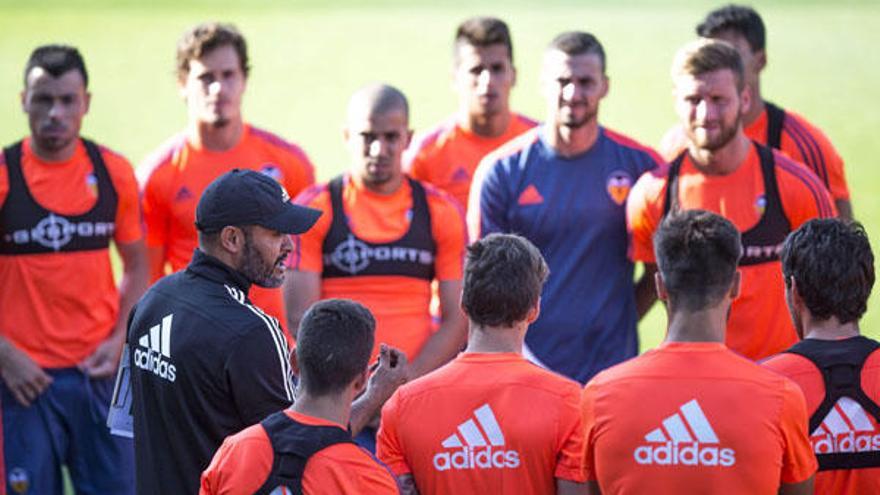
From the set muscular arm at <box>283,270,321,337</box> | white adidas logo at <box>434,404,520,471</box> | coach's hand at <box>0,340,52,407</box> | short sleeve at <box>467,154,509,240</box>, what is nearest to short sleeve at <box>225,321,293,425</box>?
white adidas logo at <box>434,404,520,471</box>

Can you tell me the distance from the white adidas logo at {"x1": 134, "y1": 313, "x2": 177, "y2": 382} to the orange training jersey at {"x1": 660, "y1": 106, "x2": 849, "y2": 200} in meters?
3.70

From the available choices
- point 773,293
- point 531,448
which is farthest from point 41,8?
point 531,448

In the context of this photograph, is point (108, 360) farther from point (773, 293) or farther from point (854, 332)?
point (854, 332)

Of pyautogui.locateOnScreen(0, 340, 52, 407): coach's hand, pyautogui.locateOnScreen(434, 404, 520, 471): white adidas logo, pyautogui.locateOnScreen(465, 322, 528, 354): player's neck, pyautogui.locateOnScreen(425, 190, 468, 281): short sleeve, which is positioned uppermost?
pyautogui.locateOnScreen(465, 322, 528, 354): player's neck

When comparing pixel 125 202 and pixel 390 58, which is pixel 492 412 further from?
pixel 390 58

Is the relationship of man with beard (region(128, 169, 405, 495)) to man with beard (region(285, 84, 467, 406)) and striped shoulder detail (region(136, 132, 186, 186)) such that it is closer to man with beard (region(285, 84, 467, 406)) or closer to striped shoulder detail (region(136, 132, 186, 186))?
man with beard (region(285, 84, 467, 406))

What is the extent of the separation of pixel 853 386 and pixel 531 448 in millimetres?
1109

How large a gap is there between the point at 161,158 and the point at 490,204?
1.98m

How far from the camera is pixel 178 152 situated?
8914mm

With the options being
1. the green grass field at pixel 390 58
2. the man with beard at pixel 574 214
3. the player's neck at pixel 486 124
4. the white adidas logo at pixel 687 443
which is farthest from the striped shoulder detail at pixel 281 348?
the green grass field at pixel 390 58

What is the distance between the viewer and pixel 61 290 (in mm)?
8289

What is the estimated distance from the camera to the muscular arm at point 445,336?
7.96m

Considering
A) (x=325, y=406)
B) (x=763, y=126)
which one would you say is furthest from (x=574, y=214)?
(x=325, y=406)

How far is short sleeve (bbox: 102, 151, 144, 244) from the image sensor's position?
8.45 metres
